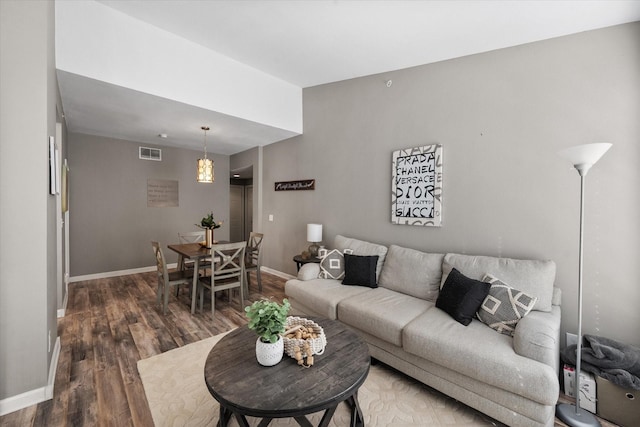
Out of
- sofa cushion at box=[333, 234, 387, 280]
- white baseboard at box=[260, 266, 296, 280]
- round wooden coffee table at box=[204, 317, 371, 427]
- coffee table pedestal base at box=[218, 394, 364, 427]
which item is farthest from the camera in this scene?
white baseboard at box=[260, 266, 296, 280]

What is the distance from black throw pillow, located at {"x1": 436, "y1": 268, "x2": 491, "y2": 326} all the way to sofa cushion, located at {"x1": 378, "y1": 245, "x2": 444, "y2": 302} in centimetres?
27

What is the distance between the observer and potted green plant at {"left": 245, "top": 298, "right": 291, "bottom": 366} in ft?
4.66

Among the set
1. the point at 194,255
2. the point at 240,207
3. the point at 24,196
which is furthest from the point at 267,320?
the point at 240,207

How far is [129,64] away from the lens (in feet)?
8.64

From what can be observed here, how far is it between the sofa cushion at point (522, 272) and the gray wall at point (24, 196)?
3.25 meters

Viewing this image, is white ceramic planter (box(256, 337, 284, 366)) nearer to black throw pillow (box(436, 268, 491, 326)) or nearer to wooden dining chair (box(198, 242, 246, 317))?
black throw pillow (box(436, 268, 491, 326))

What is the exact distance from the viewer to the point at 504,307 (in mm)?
1988

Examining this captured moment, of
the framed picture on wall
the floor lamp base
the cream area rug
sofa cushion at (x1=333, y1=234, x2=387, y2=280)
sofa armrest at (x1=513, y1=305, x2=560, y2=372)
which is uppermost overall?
the framed picture on wall

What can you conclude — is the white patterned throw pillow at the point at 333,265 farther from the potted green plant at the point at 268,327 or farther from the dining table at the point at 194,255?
the potted green plant at the point at 268,327

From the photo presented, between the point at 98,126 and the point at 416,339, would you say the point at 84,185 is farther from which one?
the point at 416,339

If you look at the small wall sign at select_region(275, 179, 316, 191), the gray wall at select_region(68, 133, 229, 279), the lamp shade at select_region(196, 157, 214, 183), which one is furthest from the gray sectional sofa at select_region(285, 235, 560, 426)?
the gray wall at select_region(68, 133, 229, 279)

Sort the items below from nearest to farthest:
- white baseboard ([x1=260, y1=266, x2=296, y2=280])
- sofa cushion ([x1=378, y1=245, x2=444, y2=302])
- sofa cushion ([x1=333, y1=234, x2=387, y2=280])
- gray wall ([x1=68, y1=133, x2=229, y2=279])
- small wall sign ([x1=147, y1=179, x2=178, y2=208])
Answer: sofa cushion ([x1=378, y1=245, x2=444, y2=302])
sofa cushion ([x1=333, y1=234, x2=387, y2=280])
gray wall ([x1=68, y1=133, x2=229, y2=279])
white baseboard ([x1=260, y1=266, x2=296, y2=280])
small wall sign ([x1=147, y1=179, x2=178, y2=208])

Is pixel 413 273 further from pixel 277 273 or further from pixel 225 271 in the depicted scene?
pixel 277 273

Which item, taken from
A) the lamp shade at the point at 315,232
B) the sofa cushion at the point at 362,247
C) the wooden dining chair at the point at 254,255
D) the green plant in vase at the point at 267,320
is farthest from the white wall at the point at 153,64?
the green plant in vase at the point at 267,320
